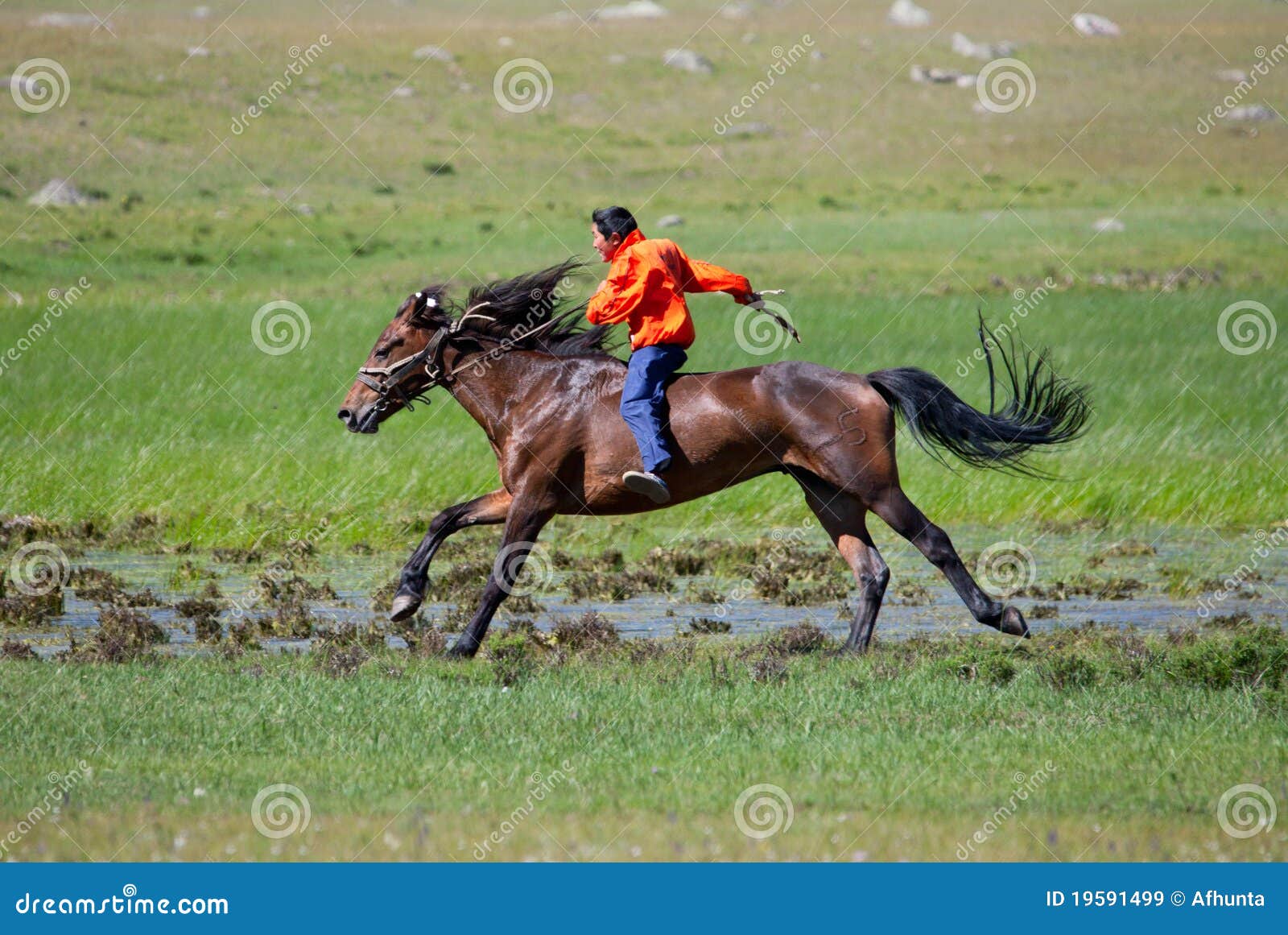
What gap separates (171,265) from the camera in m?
34.3

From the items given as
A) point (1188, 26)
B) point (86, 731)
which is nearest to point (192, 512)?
point (86, 731)

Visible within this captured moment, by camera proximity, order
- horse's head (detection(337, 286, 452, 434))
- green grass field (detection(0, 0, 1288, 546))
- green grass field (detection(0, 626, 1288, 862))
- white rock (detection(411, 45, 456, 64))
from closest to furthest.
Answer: green grass field (detection(0, 626, 1288, 862)) < horse's head (detection(337, 286, 452, 434)) < green grass field (detection(0, 0, 1288, 546)) < white rock (detection(411, 45, 456, 64))

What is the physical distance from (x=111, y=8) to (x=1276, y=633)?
67.2 m

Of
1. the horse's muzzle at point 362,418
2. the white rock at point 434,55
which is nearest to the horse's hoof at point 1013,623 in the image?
the horse's muzzle at point 362,418

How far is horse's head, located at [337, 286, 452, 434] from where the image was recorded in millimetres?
10867

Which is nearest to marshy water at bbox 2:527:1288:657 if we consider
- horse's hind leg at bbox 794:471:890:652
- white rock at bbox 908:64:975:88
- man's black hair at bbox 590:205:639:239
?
horse's hind leg at bbox 794:471:890:652

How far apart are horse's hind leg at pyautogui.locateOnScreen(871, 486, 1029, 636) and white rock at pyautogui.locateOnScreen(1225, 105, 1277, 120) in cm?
5222

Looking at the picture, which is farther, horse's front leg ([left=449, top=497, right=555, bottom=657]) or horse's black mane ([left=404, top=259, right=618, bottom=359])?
horse's black mane ([left=404, top=259, right=618, bottom=359])

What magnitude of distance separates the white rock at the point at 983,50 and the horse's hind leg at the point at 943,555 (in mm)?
61517

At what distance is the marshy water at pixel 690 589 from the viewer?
11.6 m

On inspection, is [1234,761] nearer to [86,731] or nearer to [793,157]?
[86,731]

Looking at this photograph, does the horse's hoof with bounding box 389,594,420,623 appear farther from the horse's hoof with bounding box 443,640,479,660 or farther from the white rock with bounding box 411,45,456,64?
the white rock with bounding box 411,45,456,64

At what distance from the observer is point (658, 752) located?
7969mm

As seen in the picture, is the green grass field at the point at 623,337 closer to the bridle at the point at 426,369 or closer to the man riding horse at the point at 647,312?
the man riding horse at the point at 647,312
